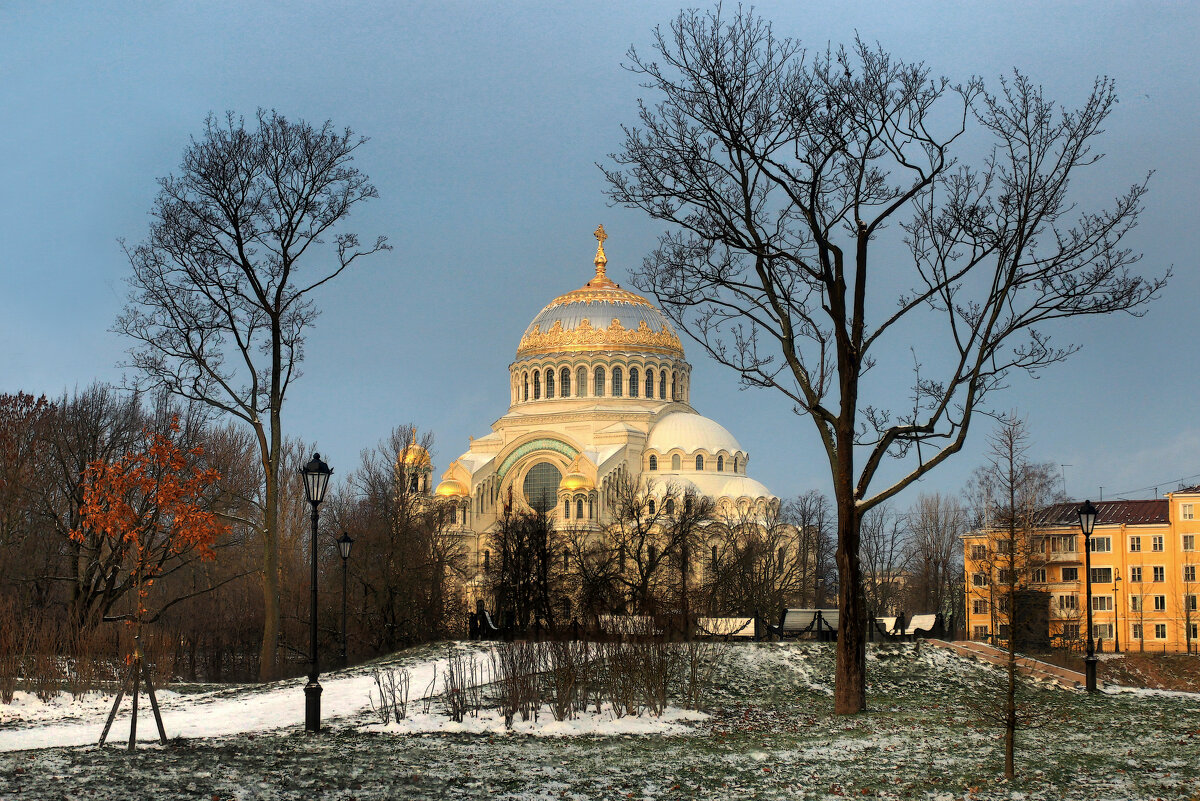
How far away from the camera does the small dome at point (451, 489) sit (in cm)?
6650

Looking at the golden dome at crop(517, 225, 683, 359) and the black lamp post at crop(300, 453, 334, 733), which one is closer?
the black lamp post at crop(300, 453, 334, 733)

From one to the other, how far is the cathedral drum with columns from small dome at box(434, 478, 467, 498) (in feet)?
0.24

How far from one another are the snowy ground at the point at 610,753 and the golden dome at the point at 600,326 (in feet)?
173

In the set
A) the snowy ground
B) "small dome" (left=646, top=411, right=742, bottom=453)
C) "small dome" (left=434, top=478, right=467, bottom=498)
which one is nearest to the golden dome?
"small dome" (left=646, top=411, right=742, bottom=453)

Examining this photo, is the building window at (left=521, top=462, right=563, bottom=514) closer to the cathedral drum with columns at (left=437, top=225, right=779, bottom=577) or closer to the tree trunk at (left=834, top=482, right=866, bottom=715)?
the cathedral drum with columns at (left=437, top=225, right=779, bottom=577)

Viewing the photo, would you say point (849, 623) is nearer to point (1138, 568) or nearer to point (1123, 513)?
point (1138, 568)

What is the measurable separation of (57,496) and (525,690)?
24.2 metres

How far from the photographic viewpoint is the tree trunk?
1652 centimetres

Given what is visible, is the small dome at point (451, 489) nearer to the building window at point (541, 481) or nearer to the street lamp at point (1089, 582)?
the building window at point (541, 481)

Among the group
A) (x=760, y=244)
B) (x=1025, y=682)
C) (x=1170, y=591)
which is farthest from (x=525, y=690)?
(x=1170, y=591)

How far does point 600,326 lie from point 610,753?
2307 inches

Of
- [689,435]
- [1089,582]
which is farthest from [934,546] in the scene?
[1089,582]

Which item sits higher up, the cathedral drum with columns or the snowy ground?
the cathedral drum with columns

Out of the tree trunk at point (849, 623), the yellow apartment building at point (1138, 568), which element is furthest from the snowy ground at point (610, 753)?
the yellow apartment building at point (1138, 568)
